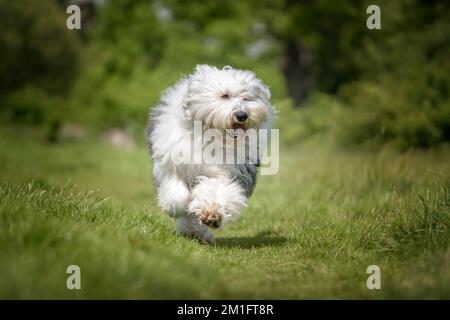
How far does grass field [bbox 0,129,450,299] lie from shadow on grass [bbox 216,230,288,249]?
0.01 m

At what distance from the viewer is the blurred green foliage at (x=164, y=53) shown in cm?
2072

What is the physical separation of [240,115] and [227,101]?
8.1 inches

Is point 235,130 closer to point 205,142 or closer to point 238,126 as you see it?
point 238,126

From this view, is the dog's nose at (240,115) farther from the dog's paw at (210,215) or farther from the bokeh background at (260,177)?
the bokeh background at (260,177)

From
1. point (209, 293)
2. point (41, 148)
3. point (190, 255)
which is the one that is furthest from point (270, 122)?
point (41, 148)

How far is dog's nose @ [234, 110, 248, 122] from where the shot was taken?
563cm

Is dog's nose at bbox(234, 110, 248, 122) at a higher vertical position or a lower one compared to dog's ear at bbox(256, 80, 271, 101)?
lower

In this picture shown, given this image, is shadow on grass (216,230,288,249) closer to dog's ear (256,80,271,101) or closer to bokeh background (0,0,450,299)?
bokeh background (0,0,450,299)

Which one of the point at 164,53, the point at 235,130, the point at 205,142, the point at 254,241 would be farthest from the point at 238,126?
the point at 164,53

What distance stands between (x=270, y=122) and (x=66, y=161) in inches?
428

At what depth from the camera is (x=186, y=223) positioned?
6238 millimetres

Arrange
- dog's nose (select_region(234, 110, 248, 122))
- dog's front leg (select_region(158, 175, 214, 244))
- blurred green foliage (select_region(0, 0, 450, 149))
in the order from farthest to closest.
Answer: blurred green foliage (select_region(0, 0, 450, 149))
dog's front leg (select_region(158, 175, 214, 244))
dog's nose (select_region(234, 110, 248, 122))

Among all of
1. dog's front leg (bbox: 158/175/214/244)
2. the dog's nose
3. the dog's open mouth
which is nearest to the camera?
the dog's nose

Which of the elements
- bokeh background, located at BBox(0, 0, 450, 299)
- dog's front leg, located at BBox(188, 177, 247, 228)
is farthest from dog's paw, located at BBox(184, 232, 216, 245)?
dog's front leg, located at BBox(188, 177, 247, 228)
